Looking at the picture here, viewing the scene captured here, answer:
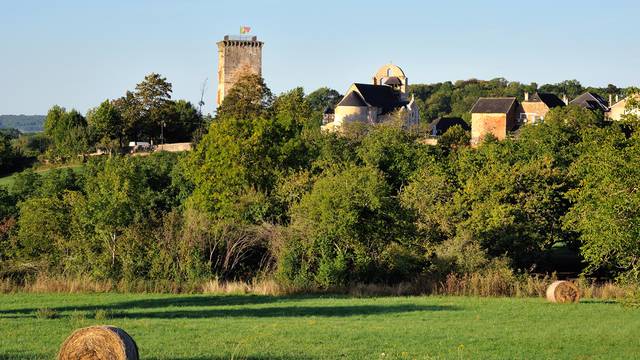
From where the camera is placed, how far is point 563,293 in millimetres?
28469

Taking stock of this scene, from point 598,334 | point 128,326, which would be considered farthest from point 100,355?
point 598,334

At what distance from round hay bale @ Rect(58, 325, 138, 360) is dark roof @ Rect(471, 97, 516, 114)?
8053cm

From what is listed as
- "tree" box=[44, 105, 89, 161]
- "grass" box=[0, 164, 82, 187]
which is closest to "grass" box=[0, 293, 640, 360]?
"grass" box=[0, 164, 82, 187]

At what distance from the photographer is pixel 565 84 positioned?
16175 cm

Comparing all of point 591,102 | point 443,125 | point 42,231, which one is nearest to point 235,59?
point 443,125

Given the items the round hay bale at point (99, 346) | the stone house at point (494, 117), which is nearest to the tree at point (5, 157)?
the stone house at point (494, 117)

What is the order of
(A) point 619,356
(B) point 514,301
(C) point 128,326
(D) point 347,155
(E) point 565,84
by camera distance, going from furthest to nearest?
(E) point 565,84, (D) point 347,155, (B) point 514,301, (C) point 128,326, (A) point 619,356

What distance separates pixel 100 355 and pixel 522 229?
91.4 feet

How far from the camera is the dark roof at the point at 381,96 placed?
93562 mm

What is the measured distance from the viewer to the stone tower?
9856cm

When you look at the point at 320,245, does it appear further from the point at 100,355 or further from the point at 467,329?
the point at 100,355

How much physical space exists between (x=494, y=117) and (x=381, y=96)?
1191 centimetres

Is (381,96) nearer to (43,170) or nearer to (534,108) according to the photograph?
(534,108)

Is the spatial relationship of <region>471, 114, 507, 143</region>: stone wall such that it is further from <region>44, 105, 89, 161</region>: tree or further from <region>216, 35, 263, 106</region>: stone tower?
<region>44, 105, 89, 161</region>: tree
